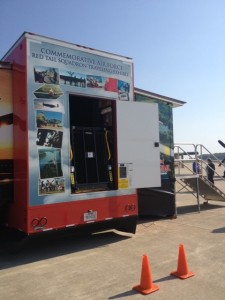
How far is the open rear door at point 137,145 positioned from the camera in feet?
23.4

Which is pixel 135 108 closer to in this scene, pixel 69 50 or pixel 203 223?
pixel 69 50

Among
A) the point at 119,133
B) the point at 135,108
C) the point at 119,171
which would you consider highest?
the point at 135,108

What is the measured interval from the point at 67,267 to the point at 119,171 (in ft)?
7.56

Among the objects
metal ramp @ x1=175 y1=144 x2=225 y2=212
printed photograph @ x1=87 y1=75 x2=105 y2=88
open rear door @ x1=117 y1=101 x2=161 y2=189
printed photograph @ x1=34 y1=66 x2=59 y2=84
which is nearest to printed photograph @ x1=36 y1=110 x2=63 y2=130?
printed photograph @ x1=34 y1=66 x2=59 y2=84

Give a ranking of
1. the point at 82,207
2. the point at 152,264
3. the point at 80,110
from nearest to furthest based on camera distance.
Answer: the point at 152,264 → the point at 82,207 → the point at 80,110

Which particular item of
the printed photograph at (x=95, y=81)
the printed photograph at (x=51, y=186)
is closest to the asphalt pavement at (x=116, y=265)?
the printed photograph at (x=51, y=186)

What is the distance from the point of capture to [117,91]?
23.6 ft

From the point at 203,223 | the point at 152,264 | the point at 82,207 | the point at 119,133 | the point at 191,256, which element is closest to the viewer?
A: the point at 152,264

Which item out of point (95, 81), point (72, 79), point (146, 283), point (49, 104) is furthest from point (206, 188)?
point (146, 283)

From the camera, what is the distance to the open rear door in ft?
23.4

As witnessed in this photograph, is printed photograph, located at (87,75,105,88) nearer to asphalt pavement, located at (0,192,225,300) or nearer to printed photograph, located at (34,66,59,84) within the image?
printed photograph, located at (34,66,59,84)

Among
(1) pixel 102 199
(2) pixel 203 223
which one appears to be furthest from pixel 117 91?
(2) pixel 203 223

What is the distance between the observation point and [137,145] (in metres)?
7.31

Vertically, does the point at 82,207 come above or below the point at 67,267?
above
